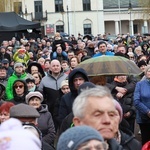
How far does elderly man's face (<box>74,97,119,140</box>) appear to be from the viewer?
4.43 m

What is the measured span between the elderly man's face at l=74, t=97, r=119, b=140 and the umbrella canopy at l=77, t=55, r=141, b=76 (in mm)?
5095

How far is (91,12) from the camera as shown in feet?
261

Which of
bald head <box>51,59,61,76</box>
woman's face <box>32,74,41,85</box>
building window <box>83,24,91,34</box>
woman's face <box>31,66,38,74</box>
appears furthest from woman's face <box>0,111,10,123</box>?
building window <box>83,24,91,34</box>

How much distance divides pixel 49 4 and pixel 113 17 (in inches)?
368

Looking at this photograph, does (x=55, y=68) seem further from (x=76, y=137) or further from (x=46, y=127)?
(x=76, y=137)

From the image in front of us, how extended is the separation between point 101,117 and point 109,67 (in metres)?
5.42

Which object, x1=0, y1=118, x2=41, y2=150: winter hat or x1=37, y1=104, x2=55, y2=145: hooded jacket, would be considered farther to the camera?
x1=37, y1=104, x2=55, y2=145: hooded jacket

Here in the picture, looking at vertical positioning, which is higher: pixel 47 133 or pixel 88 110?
pixel 88 110

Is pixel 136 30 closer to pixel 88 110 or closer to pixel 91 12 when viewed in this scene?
pixel 91 12

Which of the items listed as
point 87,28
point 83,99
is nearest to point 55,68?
point 83,99

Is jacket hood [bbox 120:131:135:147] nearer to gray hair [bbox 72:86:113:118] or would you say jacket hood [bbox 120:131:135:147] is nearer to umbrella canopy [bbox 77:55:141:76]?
gray hair [bbox 72:86:113:118]

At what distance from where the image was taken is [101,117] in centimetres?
446

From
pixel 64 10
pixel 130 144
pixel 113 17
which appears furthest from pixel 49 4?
pixel 130 144

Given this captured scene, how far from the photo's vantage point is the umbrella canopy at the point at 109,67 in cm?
973
